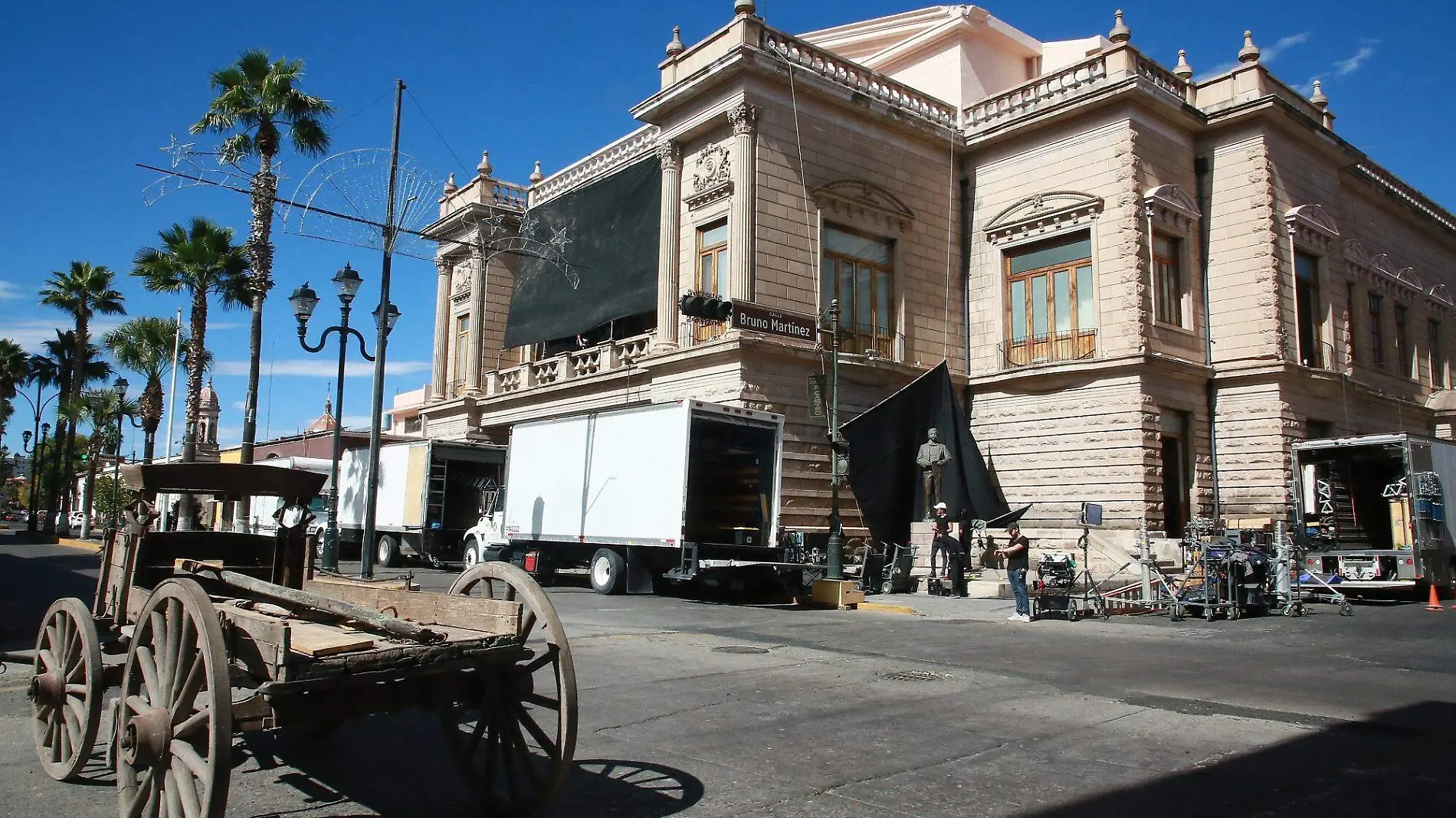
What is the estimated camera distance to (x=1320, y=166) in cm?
2677

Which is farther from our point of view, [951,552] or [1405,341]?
[1405,341]

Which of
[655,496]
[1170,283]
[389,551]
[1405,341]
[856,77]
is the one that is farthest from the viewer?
[1405,341]

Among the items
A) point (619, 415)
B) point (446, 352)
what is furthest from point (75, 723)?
point (446, 352)

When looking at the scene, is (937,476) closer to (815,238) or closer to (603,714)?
(815,238)

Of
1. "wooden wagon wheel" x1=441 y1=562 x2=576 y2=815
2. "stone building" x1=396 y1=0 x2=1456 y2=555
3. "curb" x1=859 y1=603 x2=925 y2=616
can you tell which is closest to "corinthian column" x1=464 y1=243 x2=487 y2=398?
"stone building" x1=396 y1=0 x2=1456 y2=555

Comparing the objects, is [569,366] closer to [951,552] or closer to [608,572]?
[608,572]

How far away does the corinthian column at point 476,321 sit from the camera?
33.6 m

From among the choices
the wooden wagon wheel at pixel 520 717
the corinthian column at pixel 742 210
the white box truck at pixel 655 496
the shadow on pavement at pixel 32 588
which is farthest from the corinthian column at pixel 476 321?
the wooden wagon wheel at pixel 520 717

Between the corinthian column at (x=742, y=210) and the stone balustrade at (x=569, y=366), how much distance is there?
4.16 m

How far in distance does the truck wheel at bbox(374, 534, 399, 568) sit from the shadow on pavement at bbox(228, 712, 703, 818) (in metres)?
21.4

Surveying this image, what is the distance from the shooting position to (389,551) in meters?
27.1

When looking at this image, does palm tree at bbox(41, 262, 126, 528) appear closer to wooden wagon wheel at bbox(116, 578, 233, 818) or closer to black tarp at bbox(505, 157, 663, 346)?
black tarp at bbox(505, 157, 663, 346)

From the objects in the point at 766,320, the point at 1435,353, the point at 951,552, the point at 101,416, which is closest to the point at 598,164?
the point at 766,320

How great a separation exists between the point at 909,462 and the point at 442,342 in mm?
20007
